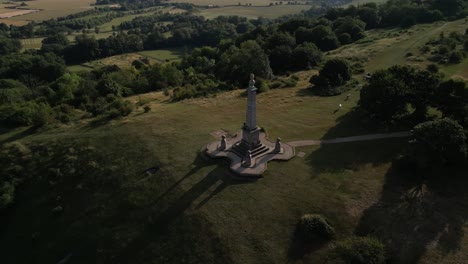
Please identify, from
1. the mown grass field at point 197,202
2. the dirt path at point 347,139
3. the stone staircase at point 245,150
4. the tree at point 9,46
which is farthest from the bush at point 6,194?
the tree at point 9,46

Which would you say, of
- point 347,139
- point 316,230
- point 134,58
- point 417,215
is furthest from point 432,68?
point 134,58

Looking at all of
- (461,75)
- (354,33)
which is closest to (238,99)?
(461,75)

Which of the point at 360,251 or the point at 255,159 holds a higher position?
the point at 255,159

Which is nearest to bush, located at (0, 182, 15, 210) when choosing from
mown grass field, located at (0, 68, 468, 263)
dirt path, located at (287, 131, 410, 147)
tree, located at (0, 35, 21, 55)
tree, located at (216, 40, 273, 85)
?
mown grass field, located at (0, 68, 468, 263)

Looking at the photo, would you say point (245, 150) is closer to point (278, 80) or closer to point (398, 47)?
point (278, 80)

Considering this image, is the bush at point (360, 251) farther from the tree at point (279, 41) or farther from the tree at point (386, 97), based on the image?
the tree at point (279, 41)

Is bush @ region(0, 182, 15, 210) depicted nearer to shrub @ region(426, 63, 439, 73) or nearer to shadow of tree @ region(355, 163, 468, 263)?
shadow of tree @ region(355, 163, 468, 263)
